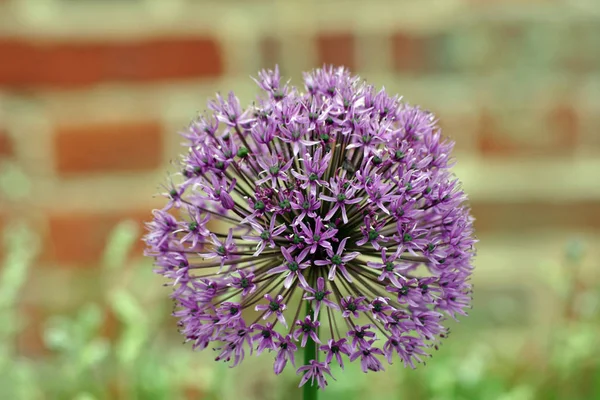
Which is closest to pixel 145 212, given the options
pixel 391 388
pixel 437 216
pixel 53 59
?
pixel 53 59

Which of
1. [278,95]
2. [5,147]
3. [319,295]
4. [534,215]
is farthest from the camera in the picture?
[534,215]

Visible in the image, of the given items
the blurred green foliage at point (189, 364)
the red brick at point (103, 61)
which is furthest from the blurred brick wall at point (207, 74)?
the blurred green foliage at point (189, 364)

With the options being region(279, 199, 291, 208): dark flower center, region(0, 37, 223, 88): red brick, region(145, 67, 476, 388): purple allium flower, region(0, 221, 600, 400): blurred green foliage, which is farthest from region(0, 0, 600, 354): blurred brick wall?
region(279, 199, 291, 208): dark flower center

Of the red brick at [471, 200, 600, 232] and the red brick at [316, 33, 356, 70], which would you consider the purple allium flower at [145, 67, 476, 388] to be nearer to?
the red brick at [316, 33, 356, 70]

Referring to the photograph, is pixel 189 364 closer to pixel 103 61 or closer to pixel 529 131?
pixel 103 61

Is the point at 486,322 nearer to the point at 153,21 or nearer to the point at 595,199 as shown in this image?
the point at 595,199

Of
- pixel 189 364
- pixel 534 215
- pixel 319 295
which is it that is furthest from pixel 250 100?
pixel 319 295
